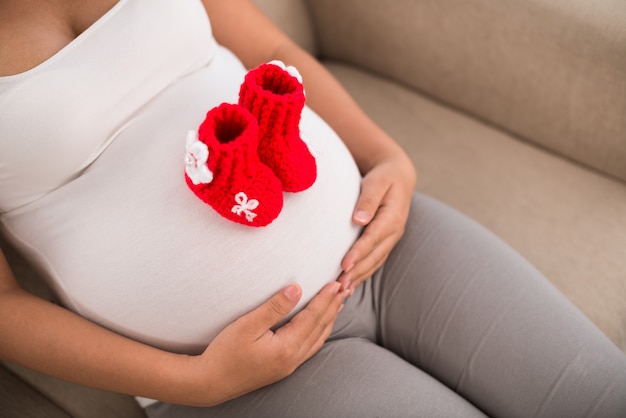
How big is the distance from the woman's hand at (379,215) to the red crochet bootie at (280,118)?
0.40 ft

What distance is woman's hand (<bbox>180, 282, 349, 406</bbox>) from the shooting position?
2.28ft

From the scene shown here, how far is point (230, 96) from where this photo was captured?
81 cm

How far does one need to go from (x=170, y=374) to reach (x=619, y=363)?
60 centimetres

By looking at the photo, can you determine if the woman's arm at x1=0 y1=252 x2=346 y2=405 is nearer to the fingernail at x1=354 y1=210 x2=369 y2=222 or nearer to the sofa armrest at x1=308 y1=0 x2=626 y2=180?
the fingernail at x1=354 y1=210 x2=369 y2=222

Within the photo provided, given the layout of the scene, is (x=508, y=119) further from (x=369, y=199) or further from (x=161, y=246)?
(x=161, y=246)

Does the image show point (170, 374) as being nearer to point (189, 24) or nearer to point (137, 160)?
point (137, 160)

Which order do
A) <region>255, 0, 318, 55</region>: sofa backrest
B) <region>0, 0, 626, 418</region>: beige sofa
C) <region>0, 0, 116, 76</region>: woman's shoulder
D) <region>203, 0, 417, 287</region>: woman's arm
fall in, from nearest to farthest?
1. <region>0, 0, 116, 76</region>: woman's shoulder
2. <region>203, 0, 417, 287</region>: woman's arm
3. <region>0, 0, 626, 418</region>: beige sofa
4. <region>255, 0, 318, 55</region>: sofa backrest

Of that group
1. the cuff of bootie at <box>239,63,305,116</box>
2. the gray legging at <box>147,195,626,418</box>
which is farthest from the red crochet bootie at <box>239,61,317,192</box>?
the gray legging at <box>147,195,626,418</box>

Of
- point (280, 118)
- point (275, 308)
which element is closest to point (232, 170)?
point (280, 118)

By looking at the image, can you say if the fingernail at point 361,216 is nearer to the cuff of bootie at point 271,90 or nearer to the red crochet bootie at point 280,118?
the red crochet bootie at point 280,118

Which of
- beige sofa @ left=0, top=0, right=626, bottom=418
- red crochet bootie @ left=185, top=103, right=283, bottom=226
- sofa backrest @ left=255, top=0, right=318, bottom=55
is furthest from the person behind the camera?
sofa backrest @ left=255, top=0, right=318, bottom=55

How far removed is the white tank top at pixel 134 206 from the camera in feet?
2.32

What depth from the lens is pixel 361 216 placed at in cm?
80

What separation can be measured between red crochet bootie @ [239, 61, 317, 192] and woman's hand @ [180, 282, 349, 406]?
150 mm
